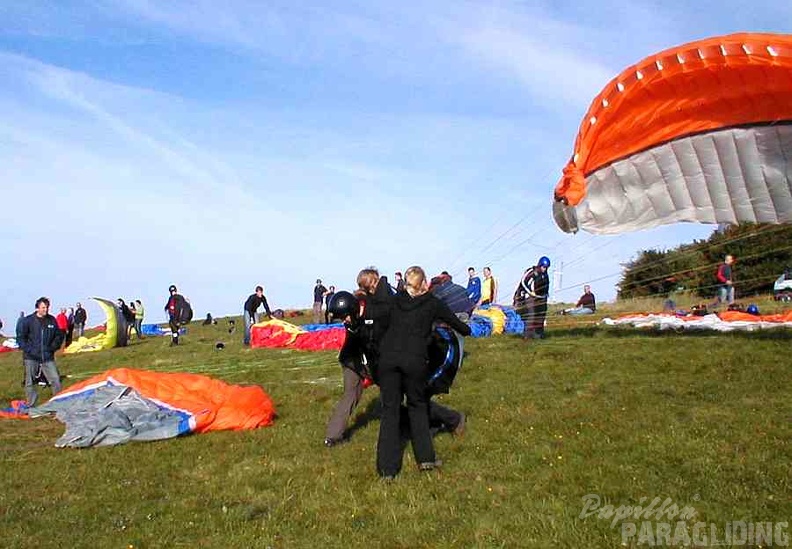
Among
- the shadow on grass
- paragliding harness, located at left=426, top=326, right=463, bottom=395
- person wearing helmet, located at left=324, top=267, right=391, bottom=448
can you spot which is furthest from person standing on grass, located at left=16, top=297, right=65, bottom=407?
paragliding harness, located at left=426, top=326, right=463, bottom=395

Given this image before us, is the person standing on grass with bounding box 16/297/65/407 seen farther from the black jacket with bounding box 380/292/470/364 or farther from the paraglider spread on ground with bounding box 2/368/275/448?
the black jacket with bounding box 380/292/470/364

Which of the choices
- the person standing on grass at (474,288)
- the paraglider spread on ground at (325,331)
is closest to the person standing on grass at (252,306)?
the paraglider spread on ground at (325,331)

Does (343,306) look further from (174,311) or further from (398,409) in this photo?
(174,311)

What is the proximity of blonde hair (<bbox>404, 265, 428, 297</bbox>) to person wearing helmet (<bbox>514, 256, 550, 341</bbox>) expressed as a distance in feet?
24.9

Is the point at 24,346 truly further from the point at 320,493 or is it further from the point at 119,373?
the point at 320,493

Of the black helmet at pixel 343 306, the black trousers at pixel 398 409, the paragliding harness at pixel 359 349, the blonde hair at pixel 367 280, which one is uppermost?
the blonde hair at pixel 367 280

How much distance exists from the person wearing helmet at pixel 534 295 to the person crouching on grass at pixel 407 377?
768 centimetres

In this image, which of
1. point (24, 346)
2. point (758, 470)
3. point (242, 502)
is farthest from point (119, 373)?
point (758, 470)

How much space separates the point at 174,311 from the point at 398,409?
682 inches

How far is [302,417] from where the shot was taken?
349 inches

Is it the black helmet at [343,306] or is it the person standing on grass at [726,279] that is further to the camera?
the person standing on grass at [726,279]

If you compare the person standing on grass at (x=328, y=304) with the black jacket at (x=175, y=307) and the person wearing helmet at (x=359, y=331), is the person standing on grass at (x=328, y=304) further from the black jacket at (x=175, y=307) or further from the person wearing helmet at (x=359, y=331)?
the black jacket at (x=175, y=307)

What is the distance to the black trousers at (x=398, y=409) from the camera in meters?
6.07

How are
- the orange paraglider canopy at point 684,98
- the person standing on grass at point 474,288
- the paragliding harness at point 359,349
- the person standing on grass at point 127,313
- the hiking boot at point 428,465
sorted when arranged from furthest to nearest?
the person standing on grass at point 127,313 < the person standing on grass at point 474,288 < the orange paraglider canopy at point 684,98 < the paragliding harness at point 359,349 < the hiking boot at point 428,465
